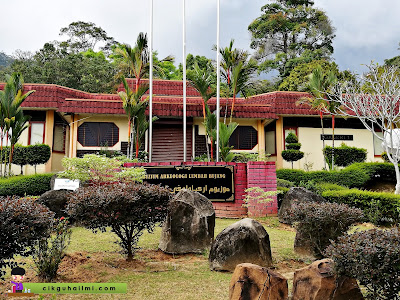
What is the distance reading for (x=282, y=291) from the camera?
349cm

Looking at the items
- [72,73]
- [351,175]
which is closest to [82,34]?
[72,73]

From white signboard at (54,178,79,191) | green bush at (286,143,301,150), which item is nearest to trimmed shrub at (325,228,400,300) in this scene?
white signboard at (54,178,79,191)

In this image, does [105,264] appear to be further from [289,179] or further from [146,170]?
[289,179]

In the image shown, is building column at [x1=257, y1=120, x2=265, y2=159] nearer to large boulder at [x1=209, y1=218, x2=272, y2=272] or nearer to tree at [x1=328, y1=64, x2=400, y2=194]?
tree at [x1=328, y1=64, x2=400, y2=194]

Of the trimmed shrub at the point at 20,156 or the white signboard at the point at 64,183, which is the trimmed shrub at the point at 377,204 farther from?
the trimmed shrub at the point at 20,156

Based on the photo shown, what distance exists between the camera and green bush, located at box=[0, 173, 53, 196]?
11188mm

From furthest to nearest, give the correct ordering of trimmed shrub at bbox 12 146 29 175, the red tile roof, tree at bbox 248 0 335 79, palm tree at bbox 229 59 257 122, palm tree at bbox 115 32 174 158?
1. tree at bbox 248 0 335 79
2. the red tile roof
3. trimmed shrub at bbox 12 146 29 175
4. palm tree at bbox 115 32 174 158
5. palm tree at bbox 229 59 257 122

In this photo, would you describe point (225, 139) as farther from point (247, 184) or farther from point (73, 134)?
point (73, 134)

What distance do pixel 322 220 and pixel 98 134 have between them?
1248 cm

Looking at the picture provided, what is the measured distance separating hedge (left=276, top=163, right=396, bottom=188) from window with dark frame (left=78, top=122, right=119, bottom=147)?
7463mm

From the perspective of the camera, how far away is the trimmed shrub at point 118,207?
4840 mm

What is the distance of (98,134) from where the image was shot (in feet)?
51.8

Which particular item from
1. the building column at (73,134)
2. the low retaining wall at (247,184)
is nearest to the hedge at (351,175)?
the low retaining wall at (247,184)

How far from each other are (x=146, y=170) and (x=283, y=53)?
25.7 m
